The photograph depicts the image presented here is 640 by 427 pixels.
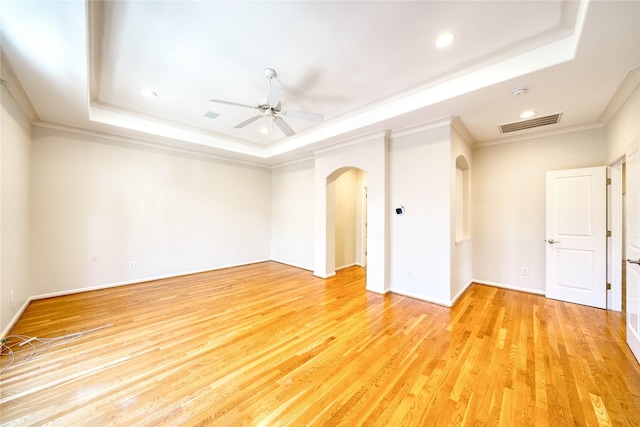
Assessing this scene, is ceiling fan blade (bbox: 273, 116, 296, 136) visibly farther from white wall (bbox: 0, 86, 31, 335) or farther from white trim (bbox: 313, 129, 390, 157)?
white wall (bbox: 0, 86, 31, 335)

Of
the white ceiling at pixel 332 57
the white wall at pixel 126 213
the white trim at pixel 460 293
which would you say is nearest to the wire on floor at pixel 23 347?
the white wall at pixel 126 213

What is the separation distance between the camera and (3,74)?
2248mm

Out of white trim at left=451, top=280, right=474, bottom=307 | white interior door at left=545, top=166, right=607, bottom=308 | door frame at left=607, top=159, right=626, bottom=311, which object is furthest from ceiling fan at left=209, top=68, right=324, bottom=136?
door frame at left=607, top=159, right=626, bottom=311

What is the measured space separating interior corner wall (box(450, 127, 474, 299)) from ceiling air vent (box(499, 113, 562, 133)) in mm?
575

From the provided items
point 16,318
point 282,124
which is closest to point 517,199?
point 282,124

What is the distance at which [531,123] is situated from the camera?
11.4ft

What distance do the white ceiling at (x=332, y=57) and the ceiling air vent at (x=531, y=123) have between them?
0.15m

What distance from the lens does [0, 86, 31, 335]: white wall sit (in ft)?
8.16

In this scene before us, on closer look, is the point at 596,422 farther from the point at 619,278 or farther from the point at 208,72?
the point at 208,72

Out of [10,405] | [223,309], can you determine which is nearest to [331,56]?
[223,309]

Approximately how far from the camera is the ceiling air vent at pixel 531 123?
10.8 feet

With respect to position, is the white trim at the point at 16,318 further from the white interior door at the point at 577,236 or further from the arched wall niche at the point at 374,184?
the white interior door at the point at 577,236

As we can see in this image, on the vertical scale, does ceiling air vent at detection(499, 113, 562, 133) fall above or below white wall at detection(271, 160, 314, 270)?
above

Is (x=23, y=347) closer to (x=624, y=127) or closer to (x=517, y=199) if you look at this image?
(x=517, y=199)
